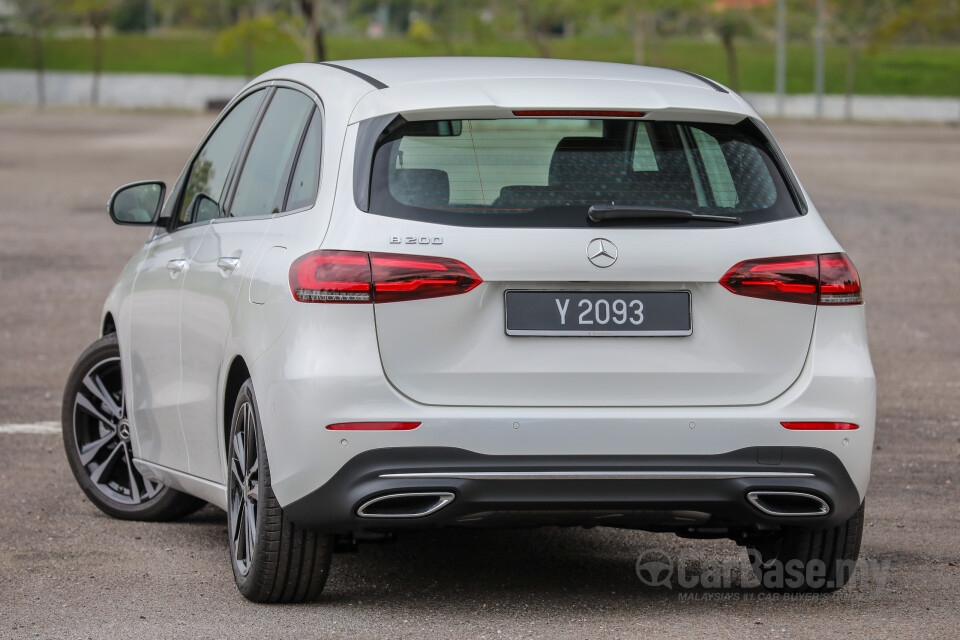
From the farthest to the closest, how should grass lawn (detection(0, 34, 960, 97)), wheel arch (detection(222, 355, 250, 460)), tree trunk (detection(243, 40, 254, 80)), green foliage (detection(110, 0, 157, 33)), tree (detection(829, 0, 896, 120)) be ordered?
green foliage (detection(110, 0, 157, 33)), tree trunk (detection(243, 40, 254, 80)), grass lawn (detection(0, 34, 960, 97)), tree (detection(829, 0, 896, 120)), wheel arch (detection(222, 355, 250, 460))

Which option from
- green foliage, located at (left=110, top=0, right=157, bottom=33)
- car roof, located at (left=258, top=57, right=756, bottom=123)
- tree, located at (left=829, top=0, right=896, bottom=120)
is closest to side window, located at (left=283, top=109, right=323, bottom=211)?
car roof, located at (left=258, top=57, right=756, bottom=123)

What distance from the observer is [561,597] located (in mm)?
5320

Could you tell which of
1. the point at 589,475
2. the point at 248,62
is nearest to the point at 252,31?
the point at 589,475

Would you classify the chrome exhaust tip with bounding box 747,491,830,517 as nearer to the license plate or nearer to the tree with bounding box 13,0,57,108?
the license plate

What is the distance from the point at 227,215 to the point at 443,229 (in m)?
1.41

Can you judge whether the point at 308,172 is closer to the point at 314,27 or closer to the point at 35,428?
Answer: the point at 35,428

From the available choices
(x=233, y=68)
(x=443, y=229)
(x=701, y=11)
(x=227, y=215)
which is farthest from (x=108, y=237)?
(x=233, y=68)

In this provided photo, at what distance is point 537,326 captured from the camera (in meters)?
4.60

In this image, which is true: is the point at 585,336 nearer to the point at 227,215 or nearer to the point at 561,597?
the point at 561,597

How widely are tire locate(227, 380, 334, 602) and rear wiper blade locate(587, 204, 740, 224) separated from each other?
1.16m

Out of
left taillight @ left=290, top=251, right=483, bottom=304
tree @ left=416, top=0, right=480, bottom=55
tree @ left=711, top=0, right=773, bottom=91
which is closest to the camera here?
left taillight @ left=290, top=251, right=483, bottom=304

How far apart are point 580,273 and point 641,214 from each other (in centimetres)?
27

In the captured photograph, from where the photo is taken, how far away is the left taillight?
180 inches

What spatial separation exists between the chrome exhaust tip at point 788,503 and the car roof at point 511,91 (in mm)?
1138
